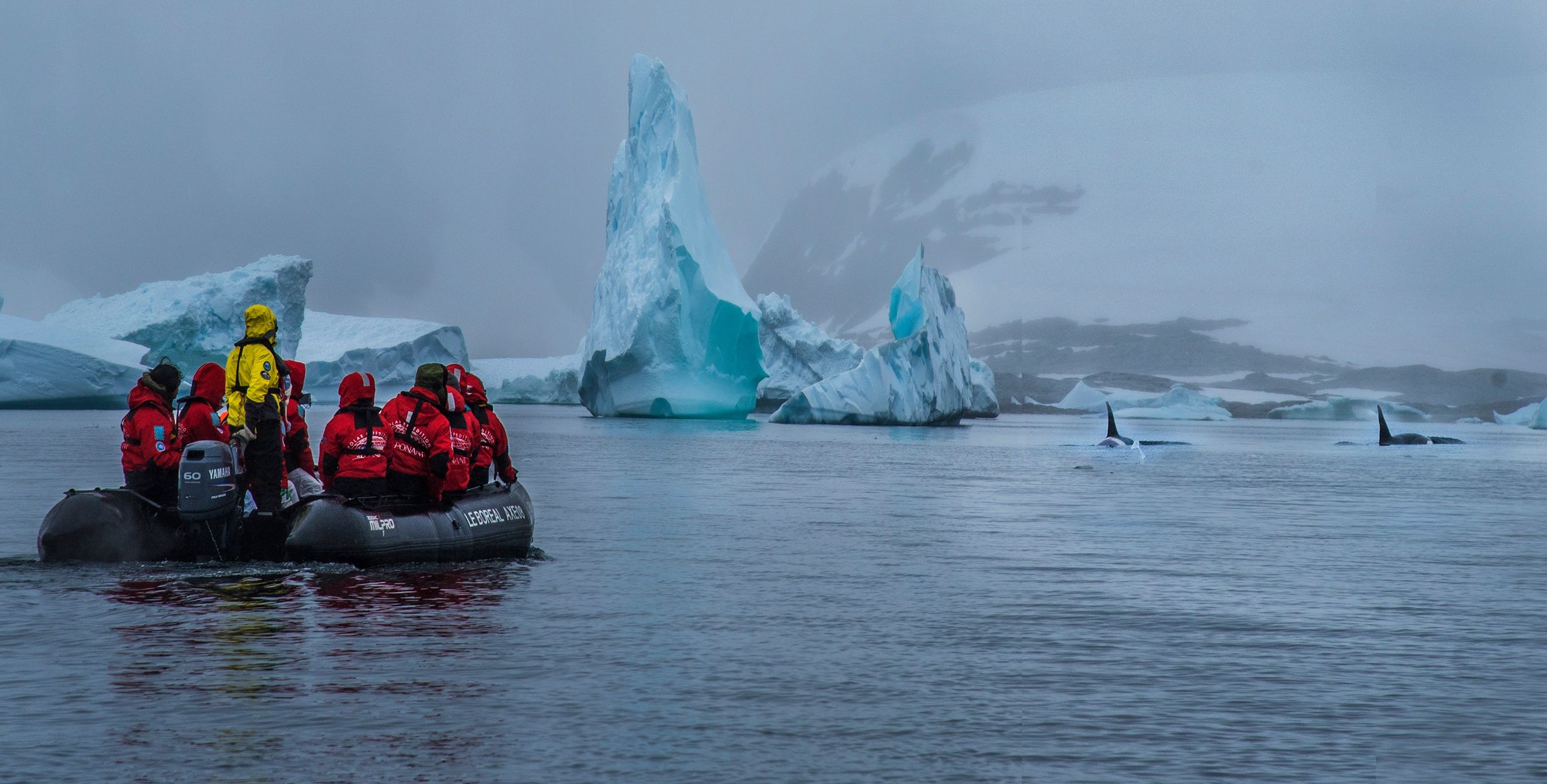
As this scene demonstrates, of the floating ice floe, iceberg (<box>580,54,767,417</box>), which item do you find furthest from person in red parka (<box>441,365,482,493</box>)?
the floating ice floe

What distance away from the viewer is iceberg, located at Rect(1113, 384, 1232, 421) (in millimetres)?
102562

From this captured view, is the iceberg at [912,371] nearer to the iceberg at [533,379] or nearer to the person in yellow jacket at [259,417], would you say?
the iceberg at [533,379]

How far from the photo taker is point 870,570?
12352 millimetres

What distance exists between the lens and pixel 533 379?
114000mm

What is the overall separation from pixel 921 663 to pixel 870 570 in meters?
4.58

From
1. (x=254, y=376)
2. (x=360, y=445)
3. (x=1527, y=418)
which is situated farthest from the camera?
(x=1527, y=418)

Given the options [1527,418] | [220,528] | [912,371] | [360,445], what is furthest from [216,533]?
[1527,418]

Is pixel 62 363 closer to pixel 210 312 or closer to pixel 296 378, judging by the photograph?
pixel 210 312

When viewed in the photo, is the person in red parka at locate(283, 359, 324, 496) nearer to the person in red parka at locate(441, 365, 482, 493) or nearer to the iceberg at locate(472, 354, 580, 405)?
the person in red parka at locate(441, 365, 482, 493)

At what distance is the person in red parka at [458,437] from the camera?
1152cm

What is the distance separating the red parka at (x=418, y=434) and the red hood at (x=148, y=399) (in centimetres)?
177

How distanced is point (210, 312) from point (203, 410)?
54.8 meters

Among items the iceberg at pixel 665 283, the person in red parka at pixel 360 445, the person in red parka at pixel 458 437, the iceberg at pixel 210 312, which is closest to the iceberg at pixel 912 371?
the iceberg at pixel 665 283

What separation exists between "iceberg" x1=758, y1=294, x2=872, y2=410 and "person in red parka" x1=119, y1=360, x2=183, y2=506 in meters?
61.3
